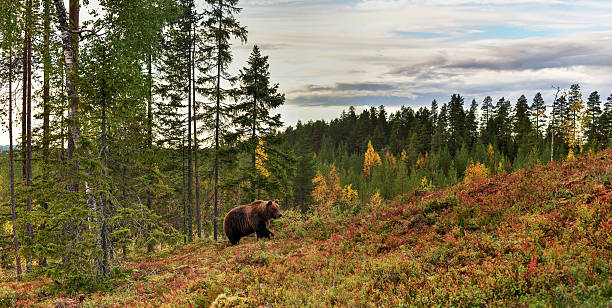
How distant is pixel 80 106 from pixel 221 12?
566 inches

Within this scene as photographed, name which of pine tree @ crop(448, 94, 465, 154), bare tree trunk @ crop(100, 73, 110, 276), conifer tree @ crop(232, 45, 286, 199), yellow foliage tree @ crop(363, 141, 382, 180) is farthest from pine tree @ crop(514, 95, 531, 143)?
bare tree trunk @ crop(100, 73, 110, 276)

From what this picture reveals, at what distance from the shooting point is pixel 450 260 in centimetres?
763

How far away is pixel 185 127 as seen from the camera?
22.3 meters

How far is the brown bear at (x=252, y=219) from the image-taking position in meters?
15.5

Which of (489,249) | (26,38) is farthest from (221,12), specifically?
(489,249)

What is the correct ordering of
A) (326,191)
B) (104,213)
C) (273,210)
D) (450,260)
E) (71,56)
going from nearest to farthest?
1. (450,260)
2. (104,213)
3. (71,56)
4. (273,210)
5. (326,191)

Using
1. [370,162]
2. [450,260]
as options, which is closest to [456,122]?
[370,162]

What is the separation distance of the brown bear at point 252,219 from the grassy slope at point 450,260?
2557 millimetres

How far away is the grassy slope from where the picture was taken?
595 centimetres

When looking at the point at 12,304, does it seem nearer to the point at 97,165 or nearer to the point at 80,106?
the point at 97,165

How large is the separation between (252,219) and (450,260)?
409 inches

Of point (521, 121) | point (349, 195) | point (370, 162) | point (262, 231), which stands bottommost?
point (349, 195)

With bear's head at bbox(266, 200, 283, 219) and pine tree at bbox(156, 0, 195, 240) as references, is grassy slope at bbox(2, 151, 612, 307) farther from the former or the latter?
→ pine tree at bbox(156, 0, 195, 240)

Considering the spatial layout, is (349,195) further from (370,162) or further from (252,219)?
(252,219)
